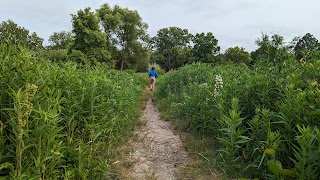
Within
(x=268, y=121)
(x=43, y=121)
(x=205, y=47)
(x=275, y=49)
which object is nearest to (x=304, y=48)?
(x=275, y=49)

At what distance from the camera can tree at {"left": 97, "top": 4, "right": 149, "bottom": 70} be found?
3981 cm

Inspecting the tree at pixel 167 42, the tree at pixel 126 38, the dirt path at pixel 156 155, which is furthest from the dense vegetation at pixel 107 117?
the tree at pixel 167 42

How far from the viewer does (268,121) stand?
11.5ft

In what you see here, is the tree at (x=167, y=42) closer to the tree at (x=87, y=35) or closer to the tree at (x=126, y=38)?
the tree at (x=126, y=38)

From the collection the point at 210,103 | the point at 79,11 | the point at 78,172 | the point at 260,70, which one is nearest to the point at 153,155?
the point at 210,103

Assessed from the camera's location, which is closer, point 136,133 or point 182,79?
point 136,133

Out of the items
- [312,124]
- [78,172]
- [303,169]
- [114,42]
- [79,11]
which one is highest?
[79,11]

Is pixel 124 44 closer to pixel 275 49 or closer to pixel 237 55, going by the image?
pixel 237 55

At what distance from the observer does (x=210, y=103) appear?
18.8 ft

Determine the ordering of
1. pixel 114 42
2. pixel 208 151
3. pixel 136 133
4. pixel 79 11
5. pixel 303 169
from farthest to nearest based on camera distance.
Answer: pixel 114 42 < pixel 79 11 < pixel 136 133 < pixel 208 151 < pixel 303 169

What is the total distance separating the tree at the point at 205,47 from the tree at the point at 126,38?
54.9ft

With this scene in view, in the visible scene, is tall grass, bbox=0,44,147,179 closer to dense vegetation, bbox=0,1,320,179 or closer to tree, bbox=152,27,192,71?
dense vegetation, bbox=0,1,320,179

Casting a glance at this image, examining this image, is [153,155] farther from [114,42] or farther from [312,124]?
[114,42]

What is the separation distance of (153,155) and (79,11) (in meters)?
29.0
